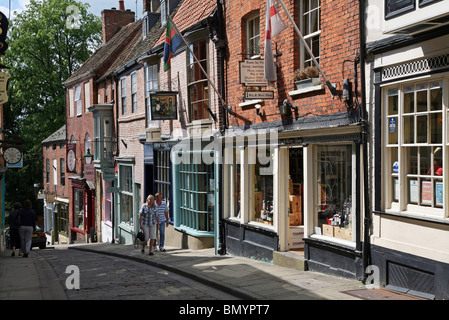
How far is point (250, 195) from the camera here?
1386cm

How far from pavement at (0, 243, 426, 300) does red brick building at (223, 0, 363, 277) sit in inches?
19.3

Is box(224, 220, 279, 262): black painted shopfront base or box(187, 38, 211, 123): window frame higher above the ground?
box(187, 38, 211, 123): window frame

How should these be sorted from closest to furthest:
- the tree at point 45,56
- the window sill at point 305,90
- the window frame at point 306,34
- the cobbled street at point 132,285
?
the cobbled street at point 132,285 → the window sill at point 305,90 → the window frame at point 306,34 → the tree at point 45,56

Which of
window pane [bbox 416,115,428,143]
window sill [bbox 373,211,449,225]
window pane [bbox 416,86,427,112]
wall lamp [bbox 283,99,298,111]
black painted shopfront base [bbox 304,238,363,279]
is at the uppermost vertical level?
wall lamp [bbox 283,99,298,111]

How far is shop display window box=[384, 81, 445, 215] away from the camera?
8.10m

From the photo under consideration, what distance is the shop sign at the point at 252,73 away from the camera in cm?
1191

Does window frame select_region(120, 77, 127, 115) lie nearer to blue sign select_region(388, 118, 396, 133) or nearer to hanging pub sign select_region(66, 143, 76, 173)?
hanging pub sign select_region(66, 143, 76, 173)

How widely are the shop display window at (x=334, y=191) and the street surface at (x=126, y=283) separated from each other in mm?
2559

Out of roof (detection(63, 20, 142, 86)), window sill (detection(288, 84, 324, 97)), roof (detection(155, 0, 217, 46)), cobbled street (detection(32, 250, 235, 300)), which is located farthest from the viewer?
roof (detection(63, 20, 142, 86))

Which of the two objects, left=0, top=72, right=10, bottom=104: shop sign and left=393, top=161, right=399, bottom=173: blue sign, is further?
left=0, top=72, right=10, bottom=104: shop sign

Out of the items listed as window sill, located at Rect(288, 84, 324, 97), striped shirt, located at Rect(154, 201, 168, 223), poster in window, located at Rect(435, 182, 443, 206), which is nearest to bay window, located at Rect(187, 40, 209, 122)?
striped shirt, located at Rect(154, 201, 168, 223)

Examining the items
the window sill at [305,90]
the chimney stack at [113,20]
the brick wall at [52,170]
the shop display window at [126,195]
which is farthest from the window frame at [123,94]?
the window sill at [305,90]

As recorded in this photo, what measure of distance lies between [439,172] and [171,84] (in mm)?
11619

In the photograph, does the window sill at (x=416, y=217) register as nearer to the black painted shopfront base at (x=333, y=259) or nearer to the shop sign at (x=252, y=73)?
the black painted shopfront base at (x=333, y=259)
